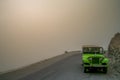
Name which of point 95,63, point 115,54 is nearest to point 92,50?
point 95,63

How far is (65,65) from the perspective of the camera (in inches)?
165

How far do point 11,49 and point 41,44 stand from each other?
32.6 inches

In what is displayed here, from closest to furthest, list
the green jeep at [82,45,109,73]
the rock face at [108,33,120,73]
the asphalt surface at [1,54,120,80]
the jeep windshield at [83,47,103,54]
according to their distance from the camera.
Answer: the asphalt surface at [1,54,120,80], the green jeep at [82,45,109,73], the rock face at [108,33,120,73], the jeep windshield at [83,47,103,54]

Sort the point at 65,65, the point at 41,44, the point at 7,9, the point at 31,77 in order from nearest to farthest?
the point at 31,77 → the point at 65,65 → the point at 7,9 → the point at 41,44

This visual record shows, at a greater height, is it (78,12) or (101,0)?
(101,0)

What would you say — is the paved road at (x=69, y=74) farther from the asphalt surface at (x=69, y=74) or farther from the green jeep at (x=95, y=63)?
the green jeep at (x=95, y=63)

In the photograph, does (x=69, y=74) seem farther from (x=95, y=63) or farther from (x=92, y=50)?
A: (x=92, y=50)

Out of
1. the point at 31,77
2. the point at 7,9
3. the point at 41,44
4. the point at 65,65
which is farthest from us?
the point at 41,44

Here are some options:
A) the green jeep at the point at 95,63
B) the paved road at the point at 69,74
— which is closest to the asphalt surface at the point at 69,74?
the paved road at the point at 69,74

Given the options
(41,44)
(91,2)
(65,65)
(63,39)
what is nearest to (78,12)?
(91,2)

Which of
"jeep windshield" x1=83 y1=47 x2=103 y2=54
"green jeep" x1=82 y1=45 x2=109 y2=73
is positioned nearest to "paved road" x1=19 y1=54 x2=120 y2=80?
"green jeep" x1=82 y1=45 x2=109 y2=73

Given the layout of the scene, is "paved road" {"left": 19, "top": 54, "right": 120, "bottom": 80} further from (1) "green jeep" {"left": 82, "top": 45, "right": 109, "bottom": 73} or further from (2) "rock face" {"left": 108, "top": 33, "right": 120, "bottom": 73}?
(2) "rock face" {"left": 108, "top": 33, "right": 120, "bottom": 73}

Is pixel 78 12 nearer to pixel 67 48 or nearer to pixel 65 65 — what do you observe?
pixel 67 48

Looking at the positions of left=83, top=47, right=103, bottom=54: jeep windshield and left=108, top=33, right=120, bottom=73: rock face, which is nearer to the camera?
left=108, top=33, right=120, bottom=73: rock face
